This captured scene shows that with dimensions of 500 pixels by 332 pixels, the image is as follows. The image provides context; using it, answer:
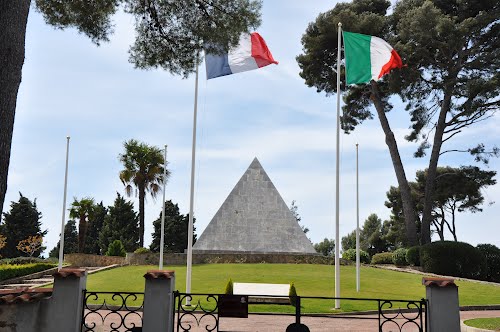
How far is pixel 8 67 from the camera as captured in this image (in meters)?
7.27

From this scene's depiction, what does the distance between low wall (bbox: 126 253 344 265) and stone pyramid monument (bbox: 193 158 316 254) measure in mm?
513

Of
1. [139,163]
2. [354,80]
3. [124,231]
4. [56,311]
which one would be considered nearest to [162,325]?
[56,311]

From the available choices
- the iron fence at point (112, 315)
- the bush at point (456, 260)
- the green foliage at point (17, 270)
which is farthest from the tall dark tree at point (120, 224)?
the iron fence at point (112, 315)

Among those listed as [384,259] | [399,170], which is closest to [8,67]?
[399,170]

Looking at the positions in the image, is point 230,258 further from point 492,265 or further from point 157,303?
point 157,303

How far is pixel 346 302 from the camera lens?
15727 mm

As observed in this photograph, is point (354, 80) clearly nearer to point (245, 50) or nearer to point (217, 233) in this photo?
point (245, 50)

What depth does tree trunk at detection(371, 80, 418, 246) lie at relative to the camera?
106 ft

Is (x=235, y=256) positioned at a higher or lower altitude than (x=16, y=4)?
lower

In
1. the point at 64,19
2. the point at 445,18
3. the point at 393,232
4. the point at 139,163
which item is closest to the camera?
the point at 64,19

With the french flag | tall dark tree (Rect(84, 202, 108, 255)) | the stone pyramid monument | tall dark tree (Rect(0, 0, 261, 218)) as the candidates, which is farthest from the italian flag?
tall dark tree (Rect(84, 202, 108, 255))

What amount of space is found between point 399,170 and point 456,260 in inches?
326

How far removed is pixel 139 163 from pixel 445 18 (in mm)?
22973

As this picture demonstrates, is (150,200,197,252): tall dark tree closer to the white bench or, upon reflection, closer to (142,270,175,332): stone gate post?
the white bench
